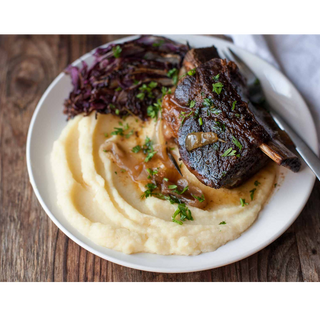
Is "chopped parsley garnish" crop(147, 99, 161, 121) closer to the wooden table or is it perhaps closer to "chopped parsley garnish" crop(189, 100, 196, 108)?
"chopped parsley garnish" crop(189, 100, 196, 108)

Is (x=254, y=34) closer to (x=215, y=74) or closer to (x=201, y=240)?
(x=215, y=74)

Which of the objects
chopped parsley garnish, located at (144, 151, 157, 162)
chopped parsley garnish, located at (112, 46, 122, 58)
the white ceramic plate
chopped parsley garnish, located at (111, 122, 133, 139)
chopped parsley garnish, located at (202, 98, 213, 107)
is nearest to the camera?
the white ceramic plate

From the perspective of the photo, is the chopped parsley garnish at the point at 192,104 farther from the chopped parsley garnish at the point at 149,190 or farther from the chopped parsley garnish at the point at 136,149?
the chopped parsley garnish at the point at 149,190

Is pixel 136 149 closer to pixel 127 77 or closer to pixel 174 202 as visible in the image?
pixel 174 202

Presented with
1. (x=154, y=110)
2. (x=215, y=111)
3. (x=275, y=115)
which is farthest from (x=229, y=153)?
(x=154, y=110)

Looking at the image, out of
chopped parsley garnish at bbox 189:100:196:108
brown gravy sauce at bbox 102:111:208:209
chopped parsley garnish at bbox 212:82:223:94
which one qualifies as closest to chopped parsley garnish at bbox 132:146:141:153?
brown gravy sauce at bbox 102:111:208:209

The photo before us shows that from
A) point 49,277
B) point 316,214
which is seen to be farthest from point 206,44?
point 49,277

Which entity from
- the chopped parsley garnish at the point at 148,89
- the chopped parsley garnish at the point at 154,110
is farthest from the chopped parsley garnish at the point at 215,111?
the chopped parsley garnish at the point at 148,89
